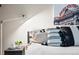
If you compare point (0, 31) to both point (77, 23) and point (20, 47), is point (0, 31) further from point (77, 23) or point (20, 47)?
point (77, 23)

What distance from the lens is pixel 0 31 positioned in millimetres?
1207

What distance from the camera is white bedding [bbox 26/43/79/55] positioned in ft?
3.81

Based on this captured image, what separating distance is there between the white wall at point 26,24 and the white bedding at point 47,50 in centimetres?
10

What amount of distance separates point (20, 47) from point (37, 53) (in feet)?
0.55

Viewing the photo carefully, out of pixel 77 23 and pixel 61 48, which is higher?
pixel 77 23

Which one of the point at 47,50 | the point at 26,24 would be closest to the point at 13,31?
the point at 26,24

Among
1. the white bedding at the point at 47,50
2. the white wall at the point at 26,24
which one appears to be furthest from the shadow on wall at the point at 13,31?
the white bedding at the point at 47,50

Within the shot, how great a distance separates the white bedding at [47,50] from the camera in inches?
45.8

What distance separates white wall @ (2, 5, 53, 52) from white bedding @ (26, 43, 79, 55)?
0.10 meters

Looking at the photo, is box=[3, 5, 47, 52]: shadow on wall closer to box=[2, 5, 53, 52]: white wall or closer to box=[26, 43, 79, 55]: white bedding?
box=[2, 5, 53, 52]: white wall

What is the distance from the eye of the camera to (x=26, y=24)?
1.20 metres
